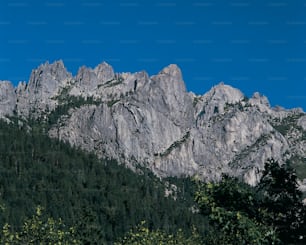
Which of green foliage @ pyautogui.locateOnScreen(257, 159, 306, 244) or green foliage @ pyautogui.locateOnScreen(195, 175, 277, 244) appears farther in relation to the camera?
green foliage @ pyautogui.locateOnScreen(257, 159, 306, 244)

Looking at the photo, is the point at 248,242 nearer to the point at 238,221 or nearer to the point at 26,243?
the point at 238,221

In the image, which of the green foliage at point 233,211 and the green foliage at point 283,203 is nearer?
the green foliage at point 233,211

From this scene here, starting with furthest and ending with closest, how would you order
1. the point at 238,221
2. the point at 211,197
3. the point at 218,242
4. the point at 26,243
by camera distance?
the point at 26,243
the point at 218,242
the point at 211,197
the point at 238,221

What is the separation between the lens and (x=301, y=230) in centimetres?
2788

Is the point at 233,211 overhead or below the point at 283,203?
below

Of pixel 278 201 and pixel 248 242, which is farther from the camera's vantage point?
pixel 278 201

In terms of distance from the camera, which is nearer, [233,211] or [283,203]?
[233,211]

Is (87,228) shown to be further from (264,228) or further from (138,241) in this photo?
(264,228)

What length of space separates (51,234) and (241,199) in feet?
74.9

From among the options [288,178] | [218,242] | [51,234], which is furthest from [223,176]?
[51,234]

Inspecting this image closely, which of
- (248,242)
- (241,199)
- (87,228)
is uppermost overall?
(87,228)

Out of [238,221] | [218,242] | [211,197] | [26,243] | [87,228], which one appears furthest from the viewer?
[87,228]

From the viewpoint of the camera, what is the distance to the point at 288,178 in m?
29.3

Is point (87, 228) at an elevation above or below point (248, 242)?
above
